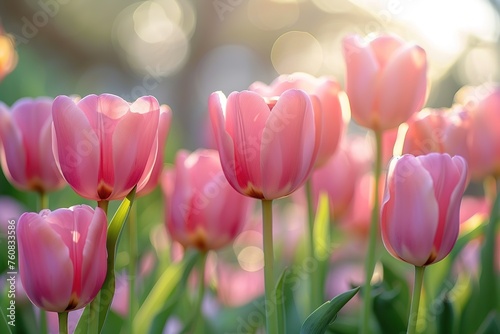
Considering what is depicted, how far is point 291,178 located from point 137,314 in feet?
0.87

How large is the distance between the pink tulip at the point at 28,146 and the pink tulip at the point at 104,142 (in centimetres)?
12

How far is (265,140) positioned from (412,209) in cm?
12

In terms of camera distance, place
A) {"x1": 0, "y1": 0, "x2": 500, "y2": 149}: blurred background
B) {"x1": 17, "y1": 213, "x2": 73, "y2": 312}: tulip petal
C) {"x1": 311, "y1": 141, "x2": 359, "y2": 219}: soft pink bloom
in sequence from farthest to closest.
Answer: {"x1": 0, "y1": 0, "x2": 500, "y2": 149}: blurred background, {"x1": 311, "y1": 141, "x2": 359, "y2": 219}: soft pink bloom, {"x1": 17, "y1": 213, "x2": 73, "y2": 312}: tulip petal

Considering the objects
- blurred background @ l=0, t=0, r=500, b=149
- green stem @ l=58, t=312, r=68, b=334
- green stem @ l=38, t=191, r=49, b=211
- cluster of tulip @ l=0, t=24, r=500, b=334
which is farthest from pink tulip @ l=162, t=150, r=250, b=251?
blurred background @ l=0, t=0, r=500, b=149

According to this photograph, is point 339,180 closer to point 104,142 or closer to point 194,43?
point 104,142

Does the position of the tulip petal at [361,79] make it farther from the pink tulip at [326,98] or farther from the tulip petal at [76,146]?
the tulip petal at [76,146]

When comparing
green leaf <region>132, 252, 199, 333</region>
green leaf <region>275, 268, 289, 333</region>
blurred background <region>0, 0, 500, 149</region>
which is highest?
green leaf <region>275, 268, 289, 333</region>

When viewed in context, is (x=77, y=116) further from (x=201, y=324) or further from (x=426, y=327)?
(x=426, y=327)

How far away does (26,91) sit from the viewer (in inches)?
55.2

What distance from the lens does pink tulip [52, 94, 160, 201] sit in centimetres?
52

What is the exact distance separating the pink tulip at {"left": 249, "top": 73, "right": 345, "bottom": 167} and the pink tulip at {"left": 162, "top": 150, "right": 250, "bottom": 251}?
91 millimetres

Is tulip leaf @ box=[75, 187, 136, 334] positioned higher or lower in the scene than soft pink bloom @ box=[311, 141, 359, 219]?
higher

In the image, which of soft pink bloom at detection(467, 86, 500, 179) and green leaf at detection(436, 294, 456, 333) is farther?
soft pink bloom at detection(467, 86, 500, 179)

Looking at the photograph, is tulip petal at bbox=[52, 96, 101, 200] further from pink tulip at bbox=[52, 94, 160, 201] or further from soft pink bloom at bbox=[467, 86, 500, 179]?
soft pink bloom at bbox=[467, 86, 500, 179]
